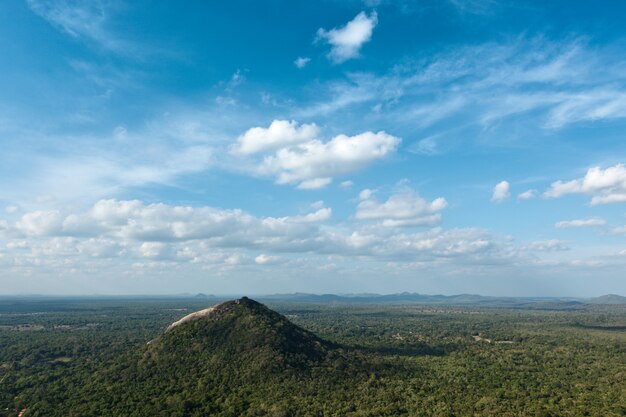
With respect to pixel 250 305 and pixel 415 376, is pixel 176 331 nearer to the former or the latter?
pixel 250 305

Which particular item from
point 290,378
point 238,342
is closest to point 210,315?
point 238,342

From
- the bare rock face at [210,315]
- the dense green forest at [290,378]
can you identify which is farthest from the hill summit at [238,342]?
the dense green forest at [290,378]

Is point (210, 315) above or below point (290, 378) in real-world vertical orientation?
above

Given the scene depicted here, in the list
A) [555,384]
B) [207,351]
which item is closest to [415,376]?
[555,384]

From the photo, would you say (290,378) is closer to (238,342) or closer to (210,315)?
(238,342)

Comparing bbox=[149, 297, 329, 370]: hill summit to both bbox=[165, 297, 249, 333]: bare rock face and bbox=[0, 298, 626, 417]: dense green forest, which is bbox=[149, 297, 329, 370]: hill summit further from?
bbox=[0, 298, 626, 417]: dense green forest

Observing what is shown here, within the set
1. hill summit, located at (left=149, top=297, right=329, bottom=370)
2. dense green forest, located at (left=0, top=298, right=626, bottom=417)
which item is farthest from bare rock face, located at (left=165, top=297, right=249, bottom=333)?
dense green forest, located at (left=0, top=298, right=626, bottom=417)

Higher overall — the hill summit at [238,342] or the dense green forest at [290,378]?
the hill summit at [238,342]

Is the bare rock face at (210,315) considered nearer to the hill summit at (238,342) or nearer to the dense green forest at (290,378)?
the hill summit at (238,342)
